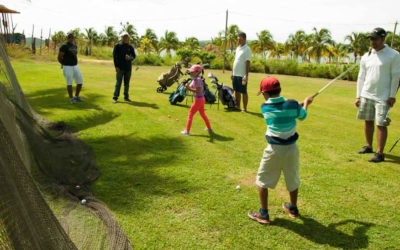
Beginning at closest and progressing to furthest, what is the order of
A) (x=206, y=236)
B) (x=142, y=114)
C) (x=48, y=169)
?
(x=206, y=236) < (x=48, y=169) < (x=142, y=114)

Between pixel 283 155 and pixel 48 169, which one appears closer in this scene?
pixel 283 155

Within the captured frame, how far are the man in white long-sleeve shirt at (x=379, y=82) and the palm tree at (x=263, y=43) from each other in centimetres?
7941

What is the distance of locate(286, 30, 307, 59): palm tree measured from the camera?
77375 mm

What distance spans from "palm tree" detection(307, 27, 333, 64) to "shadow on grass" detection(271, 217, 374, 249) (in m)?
76.2

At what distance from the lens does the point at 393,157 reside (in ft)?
21.0

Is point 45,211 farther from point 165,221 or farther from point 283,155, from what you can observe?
point 283,155

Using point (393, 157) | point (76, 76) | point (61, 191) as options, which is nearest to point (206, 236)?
point (61, 191)

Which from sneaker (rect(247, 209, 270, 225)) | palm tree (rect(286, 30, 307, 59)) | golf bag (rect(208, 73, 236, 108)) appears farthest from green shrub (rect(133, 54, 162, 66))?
palm tree (rect(286, 30, 307, 59))

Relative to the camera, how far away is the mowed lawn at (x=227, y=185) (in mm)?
3666

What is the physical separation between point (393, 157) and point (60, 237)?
6152 millimetres

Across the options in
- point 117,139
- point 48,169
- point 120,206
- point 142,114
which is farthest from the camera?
point 142,114

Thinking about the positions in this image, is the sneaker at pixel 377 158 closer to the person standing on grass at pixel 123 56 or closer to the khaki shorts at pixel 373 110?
the khaki shorts at pixel 373 110

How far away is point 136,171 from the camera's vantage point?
5266 mm

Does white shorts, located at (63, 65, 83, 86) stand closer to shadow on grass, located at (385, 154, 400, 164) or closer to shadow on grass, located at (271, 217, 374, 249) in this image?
shadow on grass, located at (271, 217, 374, 249)
